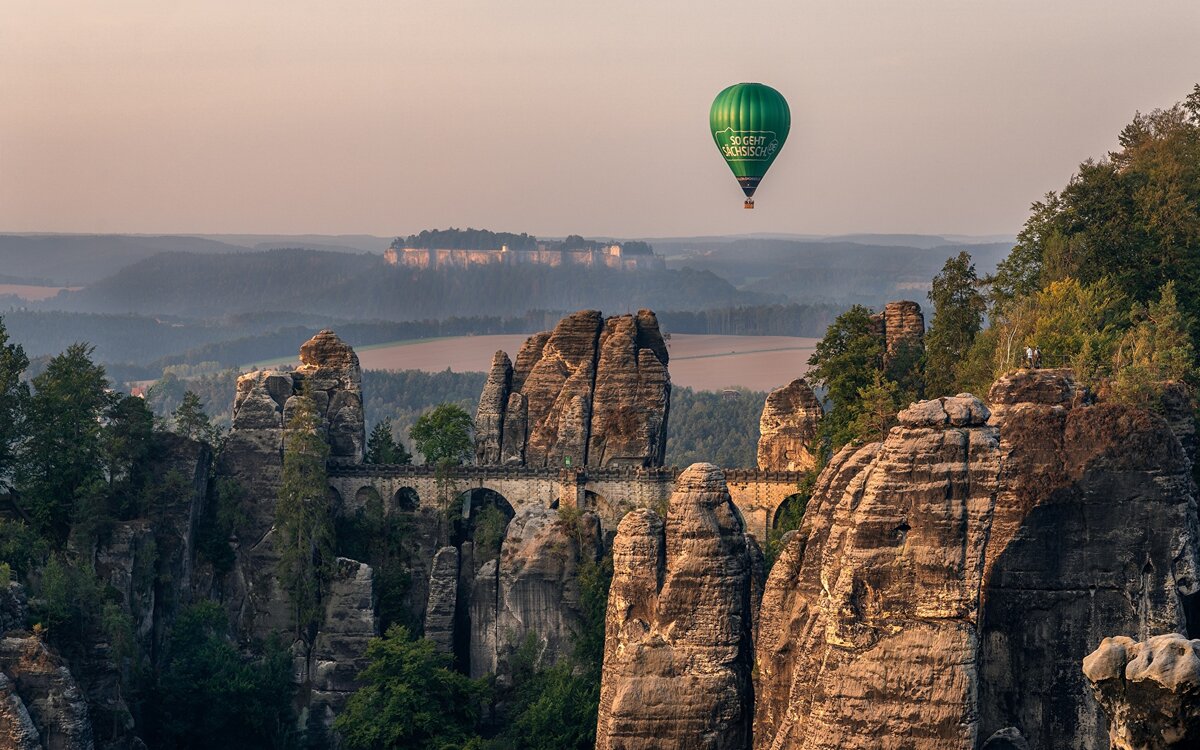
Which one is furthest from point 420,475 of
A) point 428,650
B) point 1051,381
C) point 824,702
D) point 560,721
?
point 824,702

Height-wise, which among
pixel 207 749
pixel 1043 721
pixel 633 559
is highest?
pixel 633 559

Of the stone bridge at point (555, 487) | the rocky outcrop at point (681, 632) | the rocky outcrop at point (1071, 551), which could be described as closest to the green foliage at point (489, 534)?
the stone bridge at point (555, 487)

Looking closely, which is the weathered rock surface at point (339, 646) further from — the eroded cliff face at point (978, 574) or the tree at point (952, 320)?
the eroded cliff face at point (978, 574)

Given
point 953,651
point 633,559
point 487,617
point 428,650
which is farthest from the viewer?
point 487,617

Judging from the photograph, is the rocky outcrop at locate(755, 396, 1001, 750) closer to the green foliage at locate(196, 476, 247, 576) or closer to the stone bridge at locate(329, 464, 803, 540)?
the stone bridge at locate(329, 464, 803, 540)

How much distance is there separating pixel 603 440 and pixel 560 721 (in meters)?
19.7

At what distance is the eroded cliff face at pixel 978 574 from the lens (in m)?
31.4

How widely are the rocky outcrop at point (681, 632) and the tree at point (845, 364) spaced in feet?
81.7

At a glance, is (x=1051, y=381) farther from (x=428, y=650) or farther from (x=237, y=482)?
(x=237, y=482)

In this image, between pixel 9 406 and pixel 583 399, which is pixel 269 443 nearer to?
pixel 9 406

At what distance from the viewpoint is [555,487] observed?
69.4 metres

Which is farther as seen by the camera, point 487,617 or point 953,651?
point 487,617

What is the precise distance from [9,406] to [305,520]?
9.46m

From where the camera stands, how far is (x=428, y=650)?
56.3m
